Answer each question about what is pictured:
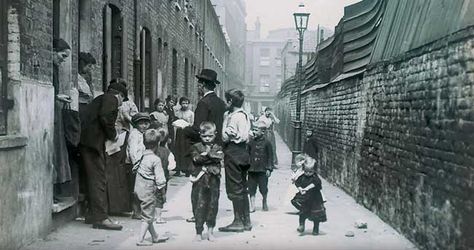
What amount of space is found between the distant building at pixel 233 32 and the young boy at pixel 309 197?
44810mm

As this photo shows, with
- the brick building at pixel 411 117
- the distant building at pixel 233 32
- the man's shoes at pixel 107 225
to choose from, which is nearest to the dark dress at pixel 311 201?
the brick building at pixel 411 117

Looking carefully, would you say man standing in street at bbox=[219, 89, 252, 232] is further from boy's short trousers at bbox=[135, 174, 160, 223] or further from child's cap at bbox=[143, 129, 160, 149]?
boy's short trousers at bbox=[135, 174, 160, 223]

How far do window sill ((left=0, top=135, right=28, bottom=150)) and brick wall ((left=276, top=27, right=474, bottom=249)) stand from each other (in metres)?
4.23

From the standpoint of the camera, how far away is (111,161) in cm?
841

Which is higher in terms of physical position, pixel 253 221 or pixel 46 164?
pixel 46 164

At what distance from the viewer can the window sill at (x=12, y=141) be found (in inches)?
230

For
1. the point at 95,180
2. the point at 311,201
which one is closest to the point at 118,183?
the point at 95,180

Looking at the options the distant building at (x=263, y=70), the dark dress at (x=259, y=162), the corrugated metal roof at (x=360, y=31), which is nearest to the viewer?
the dark dress at (x=259, y=162)

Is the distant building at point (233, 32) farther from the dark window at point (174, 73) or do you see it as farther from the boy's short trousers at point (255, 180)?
the boy's short trousers at point (255, 180)

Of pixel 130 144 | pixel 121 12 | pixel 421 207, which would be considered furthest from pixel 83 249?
pixel 121 12

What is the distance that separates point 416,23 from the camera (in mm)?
7805

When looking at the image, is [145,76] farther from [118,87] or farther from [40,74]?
[40,74]

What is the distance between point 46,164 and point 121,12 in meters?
6.09

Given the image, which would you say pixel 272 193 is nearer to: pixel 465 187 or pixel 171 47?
pixel 465 187
